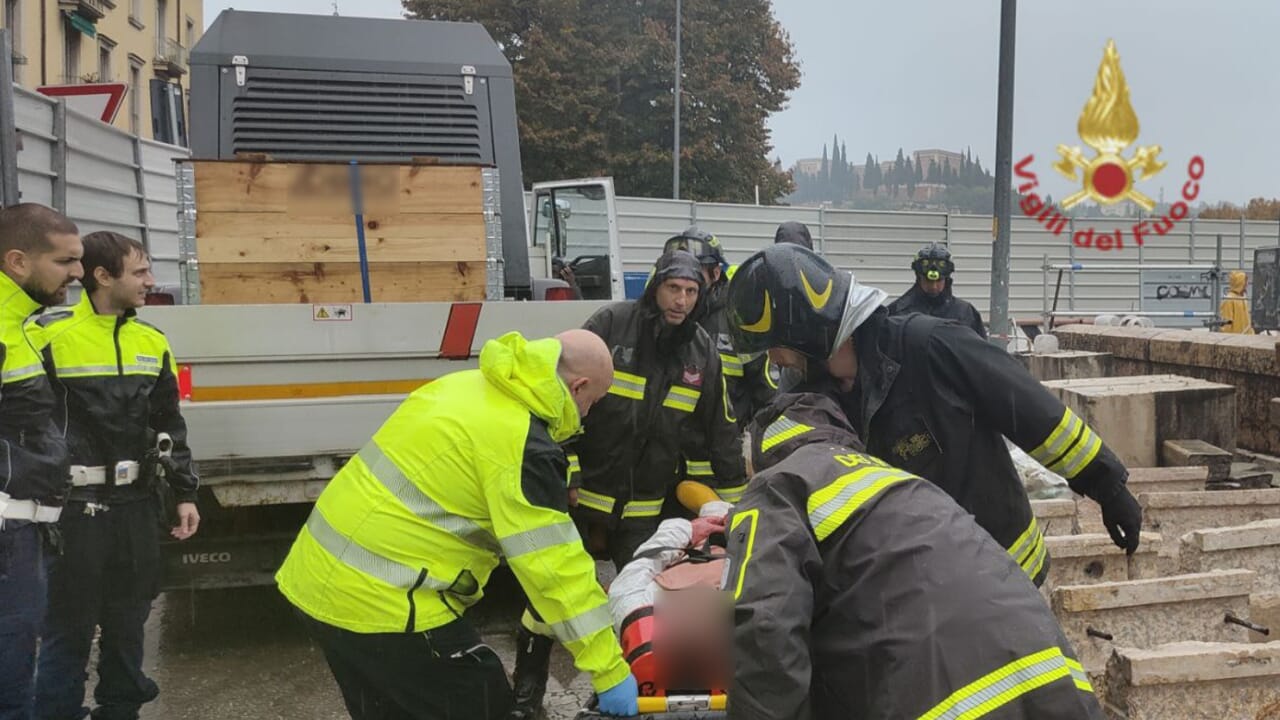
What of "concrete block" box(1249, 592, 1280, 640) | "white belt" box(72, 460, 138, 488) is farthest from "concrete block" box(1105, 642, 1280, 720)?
"white belt" box(72, 460, 138, 488)

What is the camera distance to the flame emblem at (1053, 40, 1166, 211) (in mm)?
10938

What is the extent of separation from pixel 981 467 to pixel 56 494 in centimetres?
288

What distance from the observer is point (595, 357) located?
2.97 meters

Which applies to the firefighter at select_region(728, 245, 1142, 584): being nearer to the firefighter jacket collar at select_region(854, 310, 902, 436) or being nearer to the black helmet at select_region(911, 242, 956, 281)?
the firefighter jacket collar at select_region(854, 310, 902, 436)

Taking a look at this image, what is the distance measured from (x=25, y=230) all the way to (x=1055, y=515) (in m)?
4.29

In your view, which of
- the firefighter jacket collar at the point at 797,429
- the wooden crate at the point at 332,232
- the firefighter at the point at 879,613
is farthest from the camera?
the wooden crate at the point at 332,232

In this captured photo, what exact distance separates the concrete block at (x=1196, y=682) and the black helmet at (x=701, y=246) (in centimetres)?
290

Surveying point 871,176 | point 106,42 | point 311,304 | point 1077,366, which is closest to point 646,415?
point 311,304

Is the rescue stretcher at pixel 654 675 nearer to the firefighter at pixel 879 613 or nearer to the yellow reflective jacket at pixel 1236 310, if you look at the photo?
the firefighter at pixel 879 613

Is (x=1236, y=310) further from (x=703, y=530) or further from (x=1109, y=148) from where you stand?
(x=703, y=530)

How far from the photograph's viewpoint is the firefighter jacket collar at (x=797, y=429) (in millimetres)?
1958

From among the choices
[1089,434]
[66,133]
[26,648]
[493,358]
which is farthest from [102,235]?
[66,133]

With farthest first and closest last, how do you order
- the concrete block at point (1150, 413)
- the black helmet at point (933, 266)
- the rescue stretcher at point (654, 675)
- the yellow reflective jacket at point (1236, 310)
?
the yellow reflective jacket at point (1236, 310)
the black helmet at point (933, 266)
the concrete block at point (1150, 413)
the rescue stretcher at point (654, 675)

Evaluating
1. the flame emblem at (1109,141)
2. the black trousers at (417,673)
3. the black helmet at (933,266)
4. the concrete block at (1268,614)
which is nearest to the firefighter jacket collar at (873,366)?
the black trousers at (417,673)
